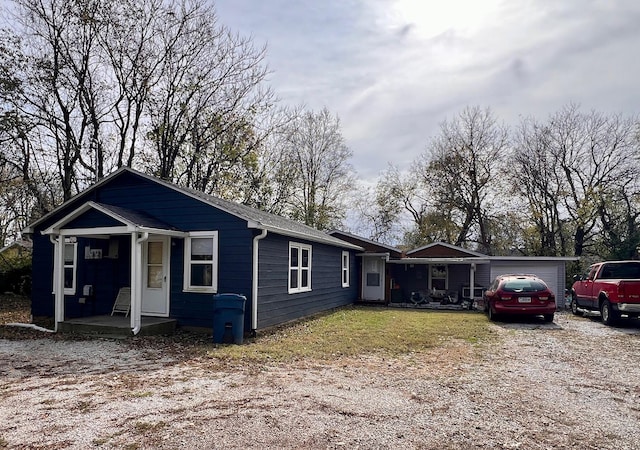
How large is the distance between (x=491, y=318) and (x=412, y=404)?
31.7 feet

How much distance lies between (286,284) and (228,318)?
2986 mm

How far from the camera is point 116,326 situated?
31.4 ft

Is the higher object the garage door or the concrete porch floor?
the garage door

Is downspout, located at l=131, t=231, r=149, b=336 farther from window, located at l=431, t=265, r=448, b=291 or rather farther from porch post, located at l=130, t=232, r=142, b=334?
window, located at l=431, t=265, r=448, b=291

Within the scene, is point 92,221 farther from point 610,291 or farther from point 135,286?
point 610,291

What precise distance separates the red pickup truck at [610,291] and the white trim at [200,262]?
1055 centimetres

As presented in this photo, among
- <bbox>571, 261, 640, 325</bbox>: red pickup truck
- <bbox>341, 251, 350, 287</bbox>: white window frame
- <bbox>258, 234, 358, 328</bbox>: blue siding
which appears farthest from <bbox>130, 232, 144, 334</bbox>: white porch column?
<bbox>571, 261, 640, 325</bbox>: red pickup truck

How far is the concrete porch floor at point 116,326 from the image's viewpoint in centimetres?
950

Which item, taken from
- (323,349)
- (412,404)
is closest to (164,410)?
(412,404)

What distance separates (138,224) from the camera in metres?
9.38

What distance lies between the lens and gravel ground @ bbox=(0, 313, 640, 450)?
4074mm

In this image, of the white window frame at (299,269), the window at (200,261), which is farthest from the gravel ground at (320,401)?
the white window frame at (299,269)

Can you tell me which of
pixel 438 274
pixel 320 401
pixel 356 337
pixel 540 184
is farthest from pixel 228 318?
pixel 540 184

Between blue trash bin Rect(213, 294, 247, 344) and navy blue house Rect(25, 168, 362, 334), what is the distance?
0.86 metres
